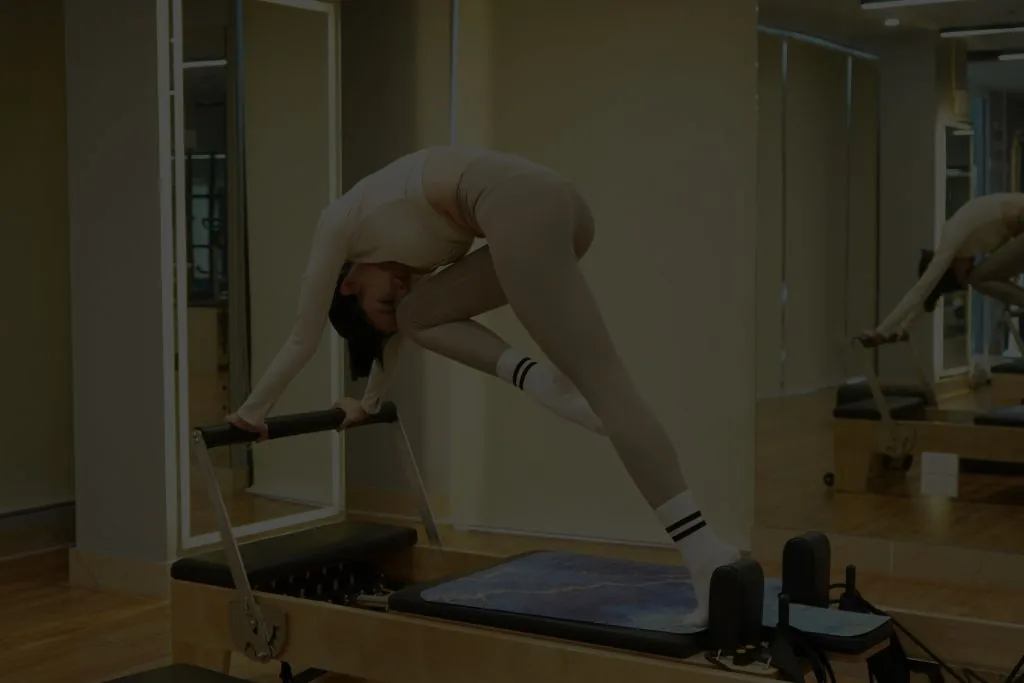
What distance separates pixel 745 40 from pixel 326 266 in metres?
2.82

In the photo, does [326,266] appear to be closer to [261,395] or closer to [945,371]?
[261,395]

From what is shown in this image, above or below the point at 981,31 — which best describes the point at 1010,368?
below

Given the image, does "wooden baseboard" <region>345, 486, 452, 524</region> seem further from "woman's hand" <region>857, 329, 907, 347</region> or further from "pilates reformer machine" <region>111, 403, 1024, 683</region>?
"pilates reformer machine" <region>111, 403, 1024, 683</region>

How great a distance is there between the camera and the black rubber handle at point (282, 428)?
10.6 ft

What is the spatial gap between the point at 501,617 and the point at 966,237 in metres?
2.85

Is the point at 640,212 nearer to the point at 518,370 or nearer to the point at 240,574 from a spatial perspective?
the point at 518,370

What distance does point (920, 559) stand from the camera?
16.1 feet

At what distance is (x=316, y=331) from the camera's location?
301cm

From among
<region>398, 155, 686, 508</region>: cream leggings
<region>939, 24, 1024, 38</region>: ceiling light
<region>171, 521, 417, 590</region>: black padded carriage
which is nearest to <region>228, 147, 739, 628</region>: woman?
<region>398, 155, 686, 508</region>: cream leggings

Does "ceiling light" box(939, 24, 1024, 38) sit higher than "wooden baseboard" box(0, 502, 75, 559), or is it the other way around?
"ceiling light" box(939, 24, 1024, 38)

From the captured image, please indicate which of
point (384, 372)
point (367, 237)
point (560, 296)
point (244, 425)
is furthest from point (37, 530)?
point (560, 296)

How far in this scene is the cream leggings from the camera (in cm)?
275

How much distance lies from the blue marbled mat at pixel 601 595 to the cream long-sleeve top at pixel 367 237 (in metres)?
0.70

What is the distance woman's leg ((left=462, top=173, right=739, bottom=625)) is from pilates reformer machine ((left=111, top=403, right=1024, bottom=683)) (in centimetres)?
14
